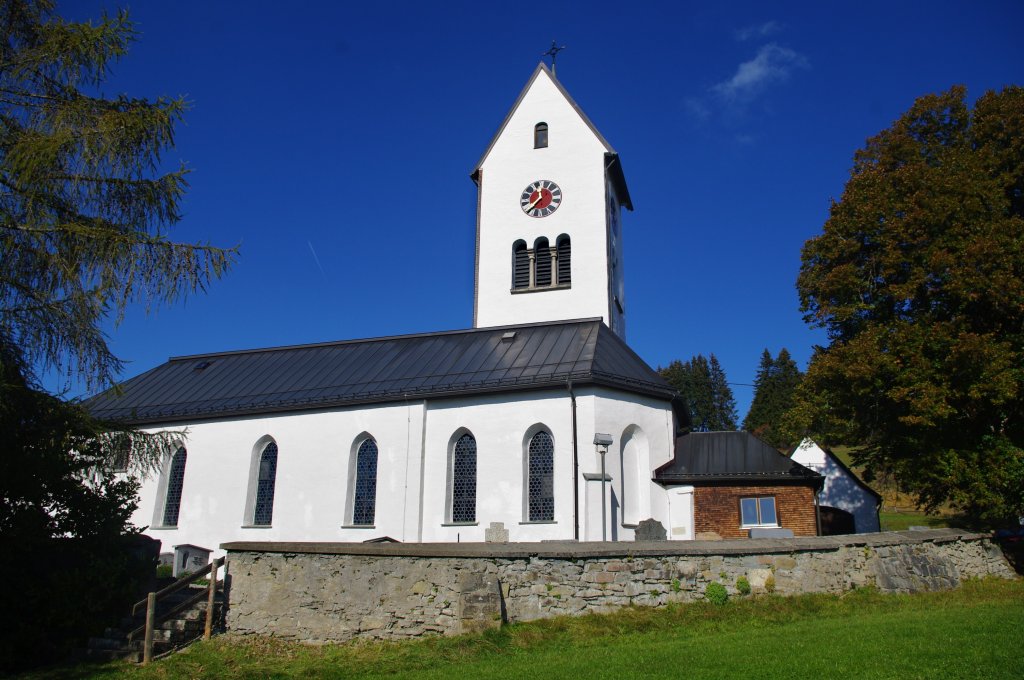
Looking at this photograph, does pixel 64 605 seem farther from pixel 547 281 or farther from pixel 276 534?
pixel 547 281

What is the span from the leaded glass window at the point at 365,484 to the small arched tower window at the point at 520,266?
8477 mm

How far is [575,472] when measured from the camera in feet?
69.0

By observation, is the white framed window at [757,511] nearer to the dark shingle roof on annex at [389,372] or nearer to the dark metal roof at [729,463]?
the dark metal roof at [729,463]

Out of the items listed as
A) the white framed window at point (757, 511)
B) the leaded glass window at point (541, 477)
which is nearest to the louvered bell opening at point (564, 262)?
the leaded glass window at point (541, 477)

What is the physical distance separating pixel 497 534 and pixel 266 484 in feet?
28.0

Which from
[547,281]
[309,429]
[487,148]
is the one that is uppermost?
[487,148]

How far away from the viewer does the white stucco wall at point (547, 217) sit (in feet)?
93.2

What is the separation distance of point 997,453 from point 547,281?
16.0 m

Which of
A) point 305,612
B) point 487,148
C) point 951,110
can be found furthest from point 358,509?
point 951,110

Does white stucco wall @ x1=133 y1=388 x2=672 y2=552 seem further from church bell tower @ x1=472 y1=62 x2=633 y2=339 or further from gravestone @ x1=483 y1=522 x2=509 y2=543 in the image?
church bell tower @ x1=472 y1=62 x2=633 y2=339

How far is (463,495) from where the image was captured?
74.1 ft

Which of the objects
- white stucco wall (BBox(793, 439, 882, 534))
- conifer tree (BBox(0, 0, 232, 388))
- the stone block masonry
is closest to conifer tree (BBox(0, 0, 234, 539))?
conifer tree (BBox(0, 0, 232, 388))

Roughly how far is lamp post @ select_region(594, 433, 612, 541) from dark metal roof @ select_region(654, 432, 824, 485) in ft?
Answer: 7.68

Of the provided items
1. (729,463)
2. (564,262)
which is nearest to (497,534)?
(729,463)
